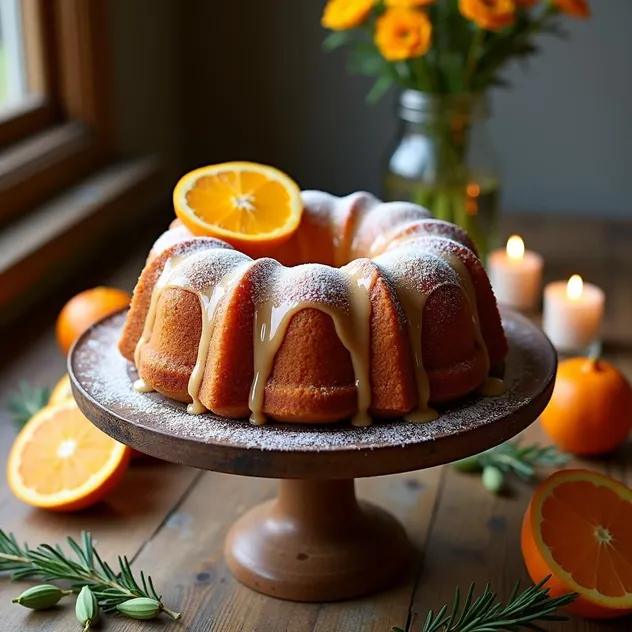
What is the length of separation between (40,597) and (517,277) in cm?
106

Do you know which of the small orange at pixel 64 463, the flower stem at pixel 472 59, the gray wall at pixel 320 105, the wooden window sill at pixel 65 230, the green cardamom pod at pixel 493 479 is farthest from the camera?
the gray wall at pixel 320 105

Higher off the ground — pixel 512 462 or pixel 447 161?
pixel 447 161

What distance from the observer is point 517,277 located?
1750mm

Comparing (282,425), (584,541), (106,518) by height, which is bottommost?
(106,518)

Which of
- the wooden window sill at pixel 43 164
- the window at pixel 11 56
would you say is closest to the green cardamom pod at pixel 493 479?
the wooden window sill at pixel 43 164

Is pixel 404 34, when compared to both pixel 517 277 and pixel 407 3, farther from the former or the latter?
pixel 517 277

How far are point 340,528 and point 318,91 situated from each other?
5.12ft

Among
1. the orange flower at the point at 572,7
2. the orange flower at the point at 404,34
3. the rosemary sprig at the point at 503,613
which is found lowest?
the rosemary sprig at the point at 503,613

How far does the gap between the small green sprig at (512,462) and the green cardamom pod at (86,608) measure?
52cm

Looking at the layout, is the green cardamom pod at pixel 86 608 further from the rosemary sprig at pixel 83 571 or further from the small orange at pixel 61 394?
the small orange at pixel 61 394

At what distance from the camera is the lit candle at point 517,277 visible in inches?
69.0

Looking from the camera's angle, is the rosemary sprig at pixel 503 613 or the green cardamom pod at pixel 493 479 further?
the green cardamom pod at pixel 493 479

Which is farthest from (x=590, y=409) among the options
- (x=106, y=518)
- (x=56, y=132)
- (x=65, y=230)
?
(x=56, y=132)

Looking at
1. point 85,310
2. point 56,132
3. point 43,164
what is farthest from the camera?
point 56,132
